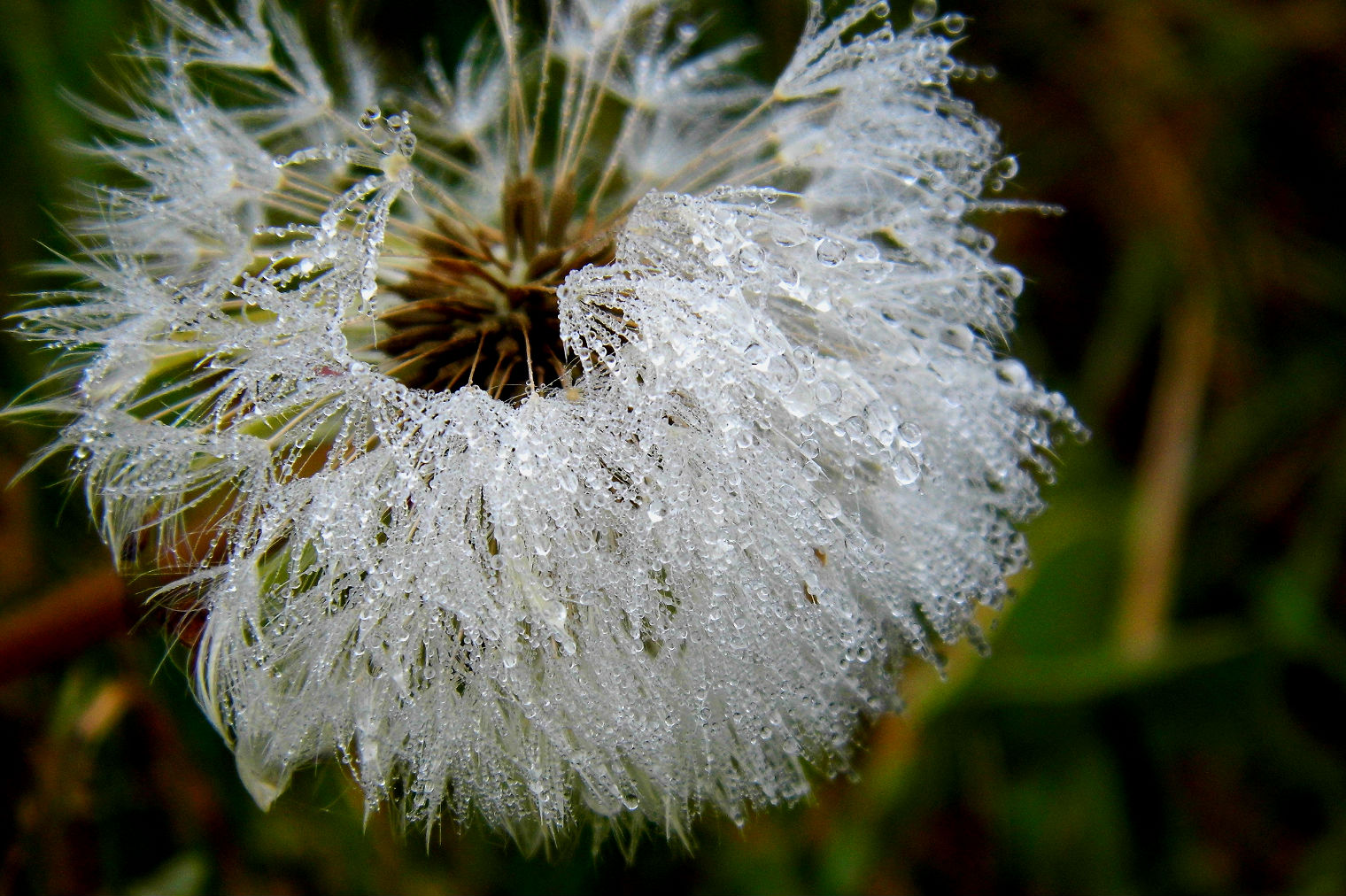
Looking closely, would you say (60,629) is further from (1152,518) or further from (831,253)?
(1152,518)

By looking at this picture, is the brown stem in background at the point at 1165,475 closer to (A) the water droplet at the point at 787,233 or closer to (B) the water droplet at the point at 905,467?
(B) the water droplet at the point at 905,467

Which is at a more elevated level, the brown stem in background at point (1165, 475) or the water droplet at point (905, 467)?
the water droplet at point (905, 467)

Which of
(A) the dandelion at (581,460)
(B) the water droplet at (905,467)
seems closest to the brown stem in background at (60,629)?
(A) the dandelion at (581,460)

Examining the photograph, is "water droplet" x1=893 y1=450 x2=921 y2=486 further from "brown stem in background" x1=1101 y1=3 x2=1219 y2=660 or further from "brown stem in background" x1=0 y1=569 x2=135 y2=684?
"brown stem in background" x1=1101 y1=3 x2=1219 y2=660

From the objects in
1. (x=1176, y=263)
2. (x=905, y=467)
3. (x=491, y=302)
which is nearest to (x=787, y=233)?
(x=905, y=467)

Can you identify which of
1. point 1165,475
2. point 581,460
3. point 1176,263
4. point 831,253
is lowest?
point 1165,475

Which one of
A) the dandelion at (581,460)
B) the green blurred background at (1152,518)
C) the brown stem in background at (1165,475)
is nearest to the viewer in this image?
the dandelion at (581,460)

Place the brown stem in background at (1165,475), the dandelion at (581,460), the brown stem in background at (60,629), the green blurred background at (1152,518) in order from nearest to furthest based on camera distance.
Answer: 1. the dandelion at (581,460)
2. the brown stem in background at (60,629)
3. the green blurred background at (1152,518)
4. the brown stem in background at (1165,475)
